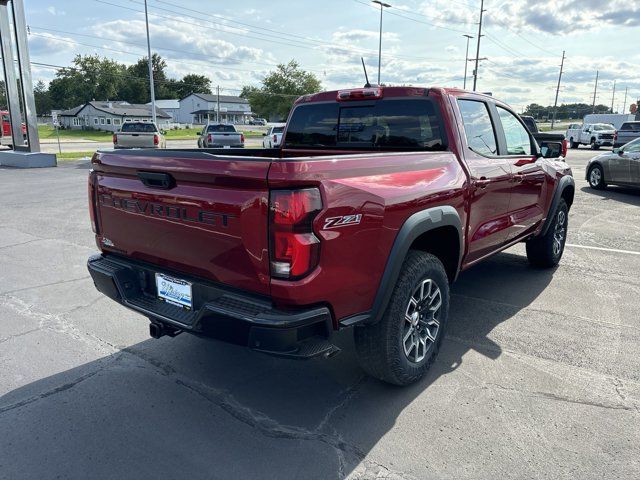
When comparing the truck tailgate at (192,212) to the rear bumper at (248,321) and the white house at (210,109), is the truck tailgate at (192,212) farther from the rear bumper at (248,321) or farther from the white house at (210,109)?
the white house at (210,109)

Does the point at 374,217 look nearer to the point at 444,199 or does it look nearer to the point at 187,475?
the point at 444,199

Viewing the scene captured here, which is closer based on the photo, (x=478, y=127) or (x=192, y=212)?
(x=192, y=212)

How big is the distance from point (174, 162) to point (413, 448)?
2020 millimetres

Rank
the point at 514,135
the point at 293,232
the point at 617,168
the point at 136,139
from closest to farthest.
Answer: the point at 293,232 → the point at 514,135 → the point at 617,168 → the point at 136,139

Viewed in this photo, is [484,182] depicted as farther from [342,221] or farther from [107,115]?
[107,115]

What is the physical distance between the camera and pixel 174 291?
9.43 feet

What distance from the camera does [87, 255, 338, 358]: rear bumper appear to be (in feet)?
7.79

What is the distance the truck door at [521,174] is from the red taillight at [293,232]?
269 centimetres

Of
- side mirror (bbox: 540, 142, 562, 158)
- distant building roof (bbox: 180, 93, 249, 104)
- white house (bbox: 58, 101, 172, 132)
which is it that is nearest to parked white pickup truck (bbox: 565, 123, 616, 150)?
side mirror (bbox: 540, 142, 562, 158)

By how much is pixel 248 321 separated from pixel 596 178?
44.7 feet

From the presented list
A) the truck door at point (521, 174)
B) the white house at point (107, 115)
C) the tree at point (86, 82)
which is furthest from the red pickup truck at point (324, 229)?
the tree at point (86, 82)

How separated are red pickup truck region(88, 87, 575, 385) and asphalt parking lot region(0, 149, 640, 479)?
42 centimetres

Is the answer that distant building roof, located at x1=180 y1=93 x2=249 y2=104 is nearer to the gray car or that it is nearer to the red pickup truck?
the gray car

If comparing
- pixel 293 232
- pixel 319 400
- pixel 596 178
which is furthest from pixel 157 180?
pixel 596 178
